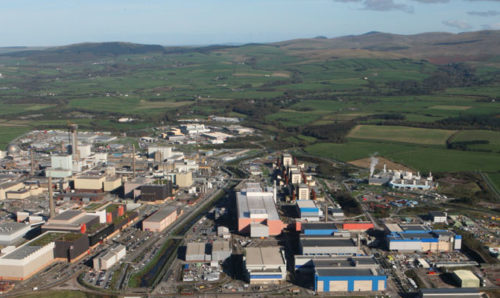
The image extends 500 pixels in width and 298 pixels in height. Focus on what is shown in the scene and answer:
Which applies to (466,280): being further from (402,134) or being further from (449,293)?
(402,134)

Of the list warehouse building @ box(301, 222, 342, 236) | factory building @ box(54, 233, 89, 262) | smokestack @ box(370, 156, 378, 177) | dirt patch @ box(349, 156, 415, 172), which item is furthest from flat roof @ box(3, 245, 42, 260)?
dirt patch @ box(349, 156, 415, 172)

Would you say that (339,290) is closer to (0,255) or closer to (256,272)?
(256,272)

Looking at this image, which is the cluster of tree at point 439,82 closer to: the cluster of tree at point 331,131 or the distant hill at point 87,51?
the cluster of tree at point 331,131

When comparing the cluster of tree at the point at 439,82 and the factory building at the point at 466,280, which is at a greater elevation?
the cluster of tree at the point at 439,82

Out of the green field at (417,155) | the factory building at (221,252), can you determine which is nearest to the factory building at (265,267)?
the factory building at (221,252)

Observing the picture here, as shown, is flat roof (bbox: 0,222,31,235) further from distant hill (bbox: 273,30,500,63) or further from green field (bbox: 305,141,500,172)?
distant hill (bbox: 273,30,500,63)

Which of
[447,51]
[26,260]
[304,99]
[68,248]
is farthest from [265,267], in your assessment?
[447,51]
